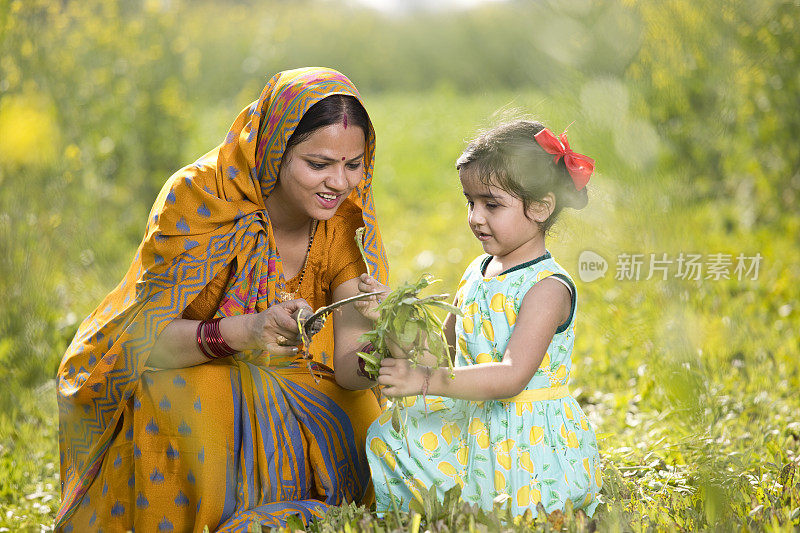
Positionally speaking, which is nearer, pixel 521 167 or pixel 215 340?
pixel 521 167

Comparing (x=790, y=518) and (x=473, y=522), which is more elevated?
(x=473, y=522)

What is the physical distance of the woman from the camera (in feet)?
7.80

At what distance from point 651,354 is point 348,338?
1411 millimetres

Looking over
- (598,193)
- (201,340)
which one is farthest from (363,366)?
(598,193)

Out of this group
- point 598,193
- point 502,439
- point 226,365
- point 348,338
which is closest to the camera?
point 598,193

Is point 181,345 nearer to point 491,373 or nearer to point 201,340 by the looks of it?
point 201,340

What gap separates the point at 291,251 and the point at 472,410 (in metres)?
0.82

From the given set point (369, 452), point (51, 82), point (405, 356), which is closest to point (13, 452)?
point (369, 452)

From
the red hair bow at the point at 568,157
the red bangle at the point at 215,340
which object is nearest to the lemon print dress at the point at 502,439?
the red hair bow at the point at 568,157

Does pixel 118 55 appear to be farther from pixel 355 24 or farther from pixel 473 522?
pixel 355 24

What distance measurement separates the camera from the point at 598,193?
1526 millimetres

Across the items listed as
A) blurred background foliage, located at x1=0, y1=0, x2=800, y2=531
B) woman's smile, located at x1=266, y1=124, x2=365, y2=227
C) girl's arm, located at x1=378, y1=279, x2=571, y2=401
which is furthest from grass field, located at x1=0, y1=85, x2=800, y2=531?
woman's smile, located at x1=266, y1=124, x2=365, y2=227

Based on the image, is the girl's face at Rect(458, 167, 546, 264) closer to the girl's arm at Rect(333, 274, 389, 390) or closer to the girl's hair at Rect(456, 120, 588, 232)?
the girl's hair at Rect(456, 120, 588, 232)

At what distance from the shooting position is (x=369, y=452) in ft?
7.59
